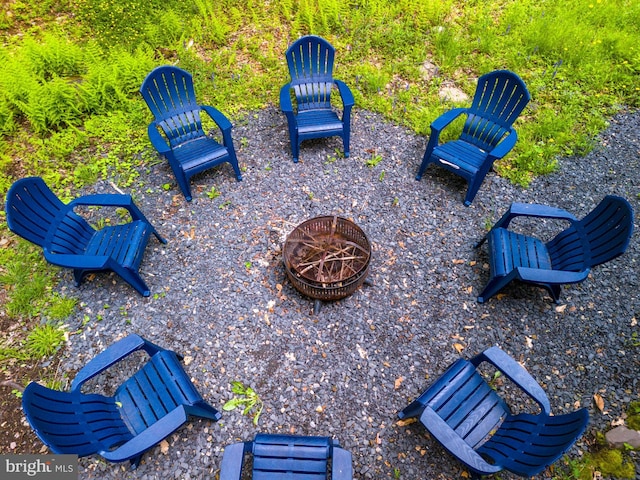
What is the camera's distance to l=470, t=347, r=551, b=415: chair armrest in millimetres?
2668

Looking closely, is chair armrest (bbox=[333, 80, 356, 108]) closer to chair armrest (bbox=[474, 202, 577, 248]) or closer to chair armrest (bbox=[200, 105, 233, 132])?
chair armrest (bbox=[200, 105, 233, 132])

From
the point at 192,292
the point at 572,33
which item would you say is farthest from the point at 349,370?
the point at 572,33

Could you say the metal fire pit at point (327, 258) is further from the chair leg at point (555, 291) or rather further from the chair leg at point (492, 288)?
the chair leg at point (555, 291)

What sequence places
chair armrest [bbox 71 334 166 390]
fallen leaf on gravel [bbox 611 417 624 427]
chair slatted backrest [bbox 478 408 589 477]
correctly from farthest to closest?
fallen leaf on gravel [bbox 611 417 624 427] → chair armrest [bbox 71 334 166 390] → chair slatted backrest [bbox 478 408 589 477]

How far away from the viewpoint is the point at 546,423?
2.55 meters

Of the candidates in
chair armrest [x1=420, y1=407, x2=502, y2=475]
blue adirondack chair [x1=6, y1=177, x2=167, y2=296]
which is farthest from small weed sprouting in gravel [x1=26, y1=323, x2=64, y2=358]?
chair armrest [x1=420, y1=407, x2=502, y2=475]

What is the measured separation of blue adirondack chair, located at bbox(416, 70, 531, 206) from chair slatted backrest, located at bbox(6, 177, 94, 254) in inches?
155

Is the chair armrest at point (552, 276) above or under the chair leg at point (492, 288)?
above

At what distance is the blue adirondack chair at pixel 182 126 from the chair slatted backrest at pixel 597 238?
369cm

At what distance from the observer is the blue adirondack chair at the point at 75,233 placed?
3.35 m

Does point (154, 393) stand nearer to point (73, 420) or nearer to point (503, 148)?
A: point (73, 420)

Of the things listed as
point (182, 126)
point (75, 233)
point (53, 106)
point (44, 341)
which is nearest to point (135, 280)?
point (75, 233)

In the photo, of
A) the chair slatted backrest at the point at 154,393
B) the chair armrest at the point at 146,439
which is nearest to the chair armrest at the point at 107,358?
the chair slatted backrest at the point at 154,393

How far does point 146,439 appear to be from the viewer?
2.46 m
